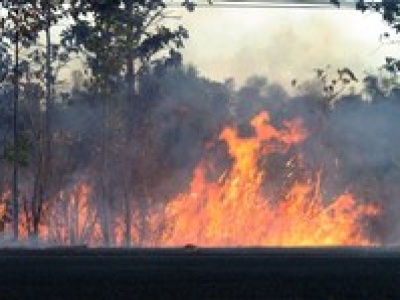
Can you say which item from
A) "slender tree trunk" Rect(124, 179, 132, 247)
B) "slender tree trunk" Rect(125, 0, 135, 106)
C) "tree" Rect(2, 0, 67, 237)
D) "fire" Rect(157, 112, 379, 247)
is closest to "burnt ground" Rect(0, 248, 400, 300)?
"tree" Rect(2, 0, 67, 237)

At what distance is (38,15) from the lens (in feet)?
152

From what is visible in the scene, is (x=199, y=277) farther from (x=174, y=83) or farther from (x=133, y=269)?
(x=174, y=83)

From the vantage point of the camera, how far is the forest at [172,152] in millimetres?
51656

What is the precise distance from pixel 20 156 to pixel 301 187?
17.3 meters

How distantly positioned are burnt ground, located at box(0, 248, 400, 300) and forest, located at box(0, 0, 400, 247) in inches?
1055

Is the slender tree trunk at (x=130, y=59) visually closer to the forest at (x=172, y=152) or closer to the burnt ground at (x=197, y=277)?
the forest at (x=172, y=152)

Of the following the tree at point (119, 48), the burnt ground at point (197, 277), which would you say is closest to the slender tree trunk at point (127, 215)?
the tree at point (119, 48)

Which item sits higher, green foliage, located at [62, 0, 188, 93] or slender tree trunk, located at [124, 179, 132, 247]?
green foliage, located at [62, 0, 188, 93]

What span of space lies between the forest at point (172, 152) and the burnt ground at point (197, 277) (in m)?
→ 26.8

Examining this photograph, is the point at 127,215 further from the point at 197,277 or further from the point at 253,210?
the point at 197,277

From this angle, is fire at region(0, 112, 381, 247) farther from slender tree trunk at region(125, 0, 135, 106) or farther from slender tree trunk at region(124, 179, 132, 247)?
slender tree trunk at region(125, 0, 135, 106)

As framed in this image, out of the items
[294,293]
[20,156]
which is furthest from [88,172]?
[294,293]

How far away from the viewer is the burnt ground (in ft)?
39.9

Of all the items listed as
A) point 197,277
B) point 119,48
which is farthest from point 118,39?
point 197,277
